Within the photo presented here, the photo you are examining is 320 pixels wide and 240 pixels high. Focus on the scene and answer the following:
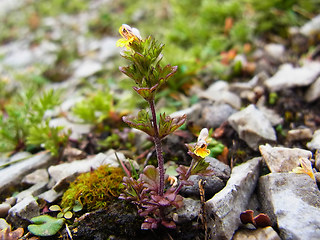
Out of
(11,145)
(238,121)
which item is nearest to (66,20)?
(11,145)

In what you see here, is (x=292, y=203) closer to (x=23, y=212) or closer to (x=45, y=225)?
(x=45, y=225)

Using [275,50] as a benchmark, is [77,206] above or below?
below

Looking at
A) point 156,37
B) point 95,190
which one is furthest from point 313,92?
point 156,37

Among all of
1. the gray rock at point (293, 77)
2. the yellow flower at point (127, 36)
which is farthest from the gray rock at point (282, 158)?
the yellow flower at point (127, 36)

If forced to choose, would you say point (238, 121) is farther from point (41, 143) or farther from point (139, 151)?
point (41, 143)

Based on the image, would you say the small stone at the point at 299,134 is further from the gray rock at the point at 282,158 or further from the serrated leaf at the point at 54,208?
the serrated leaf at the point at 54,208

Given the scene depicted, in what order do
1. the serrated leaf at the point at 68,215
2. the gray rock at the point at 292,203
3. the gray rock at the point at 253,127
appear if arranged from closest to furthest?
the gray rock at the point at 292,203 → the serrated leaf at the point at 68,215 → the gray rock at the point at 253,127
